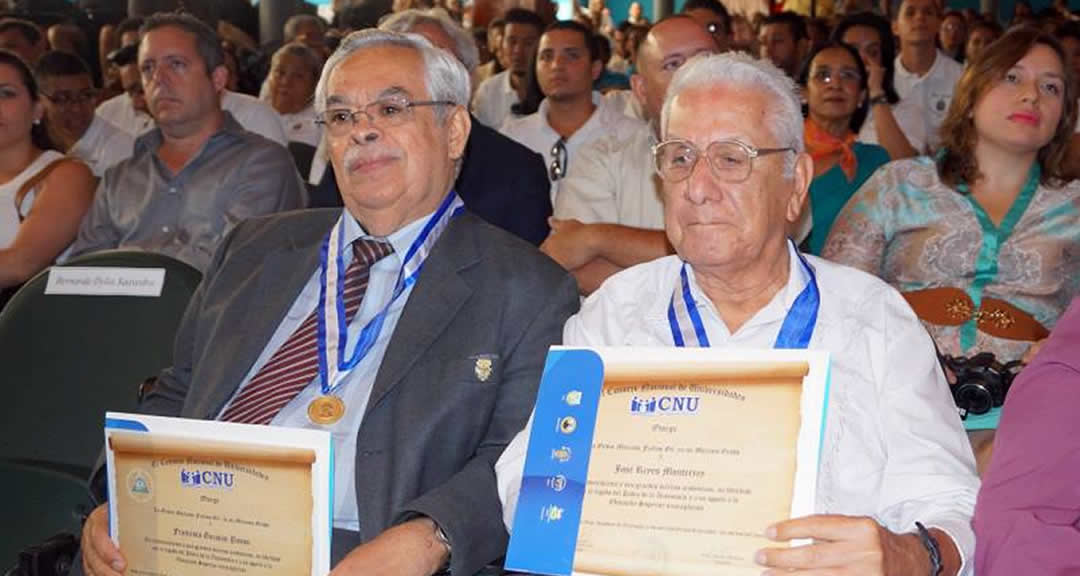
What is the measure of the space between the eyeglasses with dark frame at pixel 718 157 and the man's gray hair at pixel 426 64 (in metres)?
0.61

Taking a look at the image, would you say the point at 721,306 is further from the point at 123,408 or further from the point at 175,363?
the point at 123,408

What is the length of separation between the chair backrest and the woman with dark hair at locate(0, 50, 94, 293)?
4.49 feet

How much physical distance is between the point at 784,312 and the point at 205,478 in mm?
1012

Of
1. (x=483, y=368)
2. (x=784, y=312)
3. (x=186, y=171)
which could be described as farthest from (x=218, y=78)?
(x=784, y=312)

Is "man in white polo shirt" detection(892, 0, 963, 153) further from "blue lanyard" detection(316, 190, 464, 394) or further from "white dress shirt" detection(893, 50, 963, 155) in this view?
"blue lanyard" detection(316, 190, 464, 394)

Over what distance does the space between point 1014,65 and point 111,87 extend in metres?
7.54

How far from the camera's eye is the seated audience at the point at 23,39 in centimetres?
870

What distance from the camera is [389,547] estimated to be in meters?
2.18

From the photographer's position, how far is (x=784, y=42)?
906 cm

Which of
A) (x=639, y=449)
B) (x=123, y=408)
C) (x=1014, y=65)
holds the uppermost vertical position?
(x=1014, y=65)

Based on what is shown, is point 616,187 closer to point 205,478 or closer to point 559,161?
point 559,161

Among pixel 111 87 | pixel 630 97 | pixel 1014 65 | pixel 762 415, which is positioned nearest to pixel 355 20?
pixel 111 87

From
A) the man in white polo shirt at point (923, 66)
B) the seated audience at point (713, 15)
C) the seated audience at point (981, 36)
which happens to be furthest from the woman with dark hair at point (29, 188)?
the seated audience at point (981, 36)

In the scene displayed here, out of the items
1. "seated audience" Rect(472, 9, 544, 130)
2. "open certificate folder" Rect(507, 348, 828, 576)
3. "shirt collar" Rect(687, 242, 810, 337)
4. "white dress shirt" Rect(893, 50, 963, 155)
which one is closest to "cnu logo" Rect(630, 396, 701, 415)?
"open certificate folder" Rect(507, 348, 828, 576)
